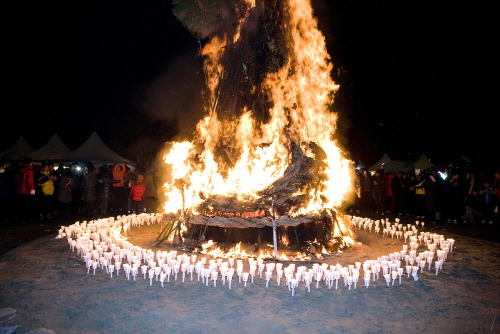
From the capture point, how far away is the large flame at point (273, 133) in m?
11.3

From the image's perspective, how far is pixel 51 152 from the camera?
78.6ft

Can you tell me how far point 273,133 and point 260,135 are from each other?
1.44ft

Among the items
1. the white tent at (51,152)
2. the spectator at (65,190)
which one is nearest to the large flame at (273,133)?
the spectator at (65,190)

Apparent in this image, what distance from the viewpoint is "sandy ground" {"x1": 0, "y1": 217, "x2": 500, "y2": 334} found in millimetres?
5020

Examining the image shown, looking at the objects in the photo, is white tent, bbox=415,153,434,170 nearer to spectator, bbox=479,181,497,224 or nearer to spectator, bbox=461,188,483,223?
spectator, bbox=461,188,483,223

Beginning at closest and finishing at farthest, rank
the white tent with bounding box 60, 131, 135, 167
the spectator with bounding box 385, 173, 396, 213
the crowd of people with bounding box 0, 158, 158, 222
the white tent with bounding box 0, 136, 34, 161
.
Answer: the crowd of people with bounding box 0, 158, 158, 222, the spectator with bounding box 385, 173, 396, 213, the white tent with bounding box 60, 131, 135, 167, the white tent with bounding box 0, 136, 34, 161

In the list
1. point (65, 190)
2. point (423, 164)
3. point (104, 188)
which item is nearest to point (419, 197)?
point (104, 188)

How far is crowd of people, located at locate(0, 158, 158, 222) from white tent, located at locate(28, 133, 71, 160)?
678cm

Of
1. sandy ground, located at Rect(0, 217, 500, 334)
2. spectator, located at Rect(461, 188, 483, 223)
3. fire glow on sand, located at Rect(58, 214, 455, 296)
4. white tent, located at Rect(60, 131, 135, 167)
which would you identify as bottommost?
sandy ground, located at Rect(0, 217, 500, 334)

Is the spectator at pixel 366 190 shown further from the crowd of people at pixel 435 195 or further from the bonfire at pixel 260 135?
the bonfire at pixel 260 135

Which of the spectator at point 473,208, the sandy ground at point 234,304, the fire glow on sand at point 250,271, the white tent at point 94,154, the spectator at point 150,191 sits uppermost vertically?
the white tent at point 94,154

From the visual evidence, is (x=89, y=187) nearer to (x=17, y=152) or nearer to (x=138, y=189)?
(x=138, y=189)

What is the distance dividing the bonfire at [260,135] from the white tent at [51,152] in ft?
48.0

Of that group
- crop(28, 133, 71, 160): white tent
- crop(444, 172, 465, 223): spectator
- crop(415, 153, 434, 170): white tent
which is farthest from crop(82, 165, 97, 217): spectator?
crop(415, 153, 434, 170): white tent
